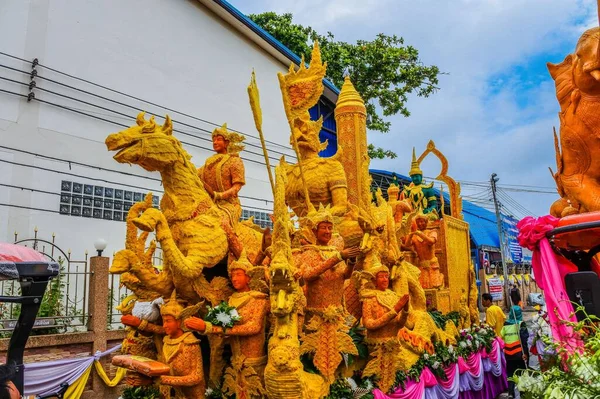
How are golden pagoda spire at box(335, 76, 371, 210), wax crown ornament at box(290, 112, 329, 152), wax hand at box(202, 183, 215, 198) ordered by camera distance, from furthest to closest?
golden pagoda spire at box(335, 76, 371, 210), wax crown ornament at box(290, 112, 329, 152), wax hand at box(202, 183, 215, 198)

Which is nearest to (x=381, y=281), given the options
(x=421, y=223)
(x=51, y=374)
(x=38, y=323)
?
(x=421, y=223)

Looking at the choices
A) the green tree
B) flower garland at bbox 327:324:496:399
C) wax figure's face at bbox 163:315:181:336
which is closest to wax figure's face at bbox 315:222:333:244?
flower garland at bbox 327:324:496:399

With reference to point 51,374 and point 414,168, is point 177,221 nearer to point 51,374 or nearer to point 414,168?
point 51,374

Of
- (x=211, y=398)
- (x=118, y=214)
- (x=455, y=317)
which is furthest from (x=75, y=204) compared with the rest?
(x=455, y=317)

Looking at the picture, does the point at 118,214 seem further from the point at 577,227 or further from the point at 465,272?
the point at 577,227

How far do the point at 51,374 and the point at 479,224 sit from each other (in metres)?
22.0

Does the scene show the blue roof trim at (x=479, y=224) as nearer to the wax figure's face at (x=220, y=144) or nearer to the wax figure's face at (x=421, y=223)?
the wax figure's face at (x=421, y=223)

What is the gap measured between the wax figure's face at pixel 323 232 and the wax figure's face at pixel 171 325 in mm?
1444

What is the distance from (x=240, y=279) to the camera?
427cm

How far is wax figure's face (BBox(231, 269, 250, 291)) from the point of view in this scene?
4273 mm

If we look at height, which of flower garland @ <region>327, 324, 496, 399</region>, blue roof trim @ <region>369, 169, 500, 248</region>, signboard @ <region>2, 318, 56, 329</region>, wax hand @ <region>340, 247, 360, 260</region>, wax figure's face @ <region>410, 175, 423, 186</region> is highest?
blue roof trim @ <region>369, 169, 500, 248</region>

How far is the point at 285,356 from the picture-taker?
11.9 feet

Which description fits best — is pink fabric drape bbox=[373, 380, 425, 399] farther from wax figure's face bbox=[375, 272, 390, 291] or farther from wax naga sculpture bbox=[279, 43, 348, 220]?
wax naga sculpture bbox=[279, 43, 348, 220]

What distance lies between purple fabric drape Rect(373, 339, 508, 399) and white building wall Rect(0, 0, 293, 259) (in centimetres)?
691
